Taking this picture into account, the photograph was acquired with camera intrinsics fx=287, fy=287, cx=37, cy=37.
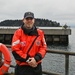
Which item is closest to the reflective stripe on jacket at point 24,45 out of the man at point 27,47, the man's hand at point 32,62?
the man at point 27,47

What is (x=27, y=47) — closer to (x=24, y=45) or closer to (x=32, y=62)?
(x=24, y=45)

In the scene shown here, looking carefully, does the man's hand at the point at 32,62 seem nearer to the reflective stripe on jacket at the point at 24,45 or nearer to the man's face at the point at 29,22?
the reflective stripe on jacket at the point at 24,45

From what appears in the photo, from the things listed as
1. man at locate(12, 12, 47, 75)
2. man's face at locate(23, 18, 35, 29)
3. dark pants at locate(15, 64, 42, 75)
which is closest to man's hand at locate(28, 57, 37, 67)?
man at locate(12, 12, 47, 75)

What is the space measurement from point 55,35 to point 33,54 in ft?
166

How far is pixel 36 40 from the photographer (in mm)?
5023

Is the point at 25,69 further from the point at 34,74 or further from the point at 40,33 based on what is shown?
the point at 40,33

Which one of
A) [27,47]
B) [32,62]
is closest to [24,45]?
[27,47]

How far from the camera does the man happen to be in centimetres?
493

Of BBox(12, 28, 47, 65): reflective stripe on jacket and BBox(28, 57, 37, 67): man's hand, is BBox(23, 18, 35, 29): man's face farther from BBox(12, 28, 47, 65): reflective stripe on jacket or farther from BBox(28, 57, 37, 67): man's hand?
BBox(28, 57, 37, 67): man's hand

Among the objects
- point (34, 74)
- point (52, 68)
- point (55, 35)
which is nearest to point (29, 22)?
point (34, 74)

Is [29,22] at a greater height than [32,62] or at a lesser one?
greater

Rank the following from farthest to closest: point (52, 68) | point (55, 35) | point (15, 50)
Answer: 1. point (55, 35)
2. point (52, 68)
3. point (15, 50)

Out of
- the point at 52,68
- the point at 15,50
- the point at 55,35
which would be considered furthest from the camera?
the point at 55,35

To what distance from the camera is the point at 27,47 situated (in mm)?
4977
